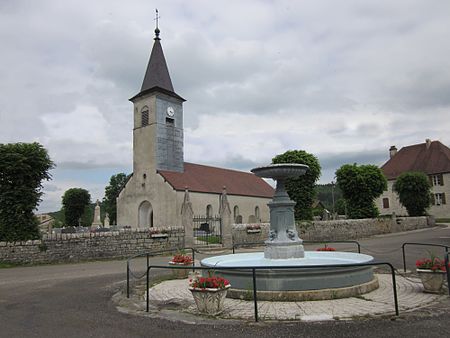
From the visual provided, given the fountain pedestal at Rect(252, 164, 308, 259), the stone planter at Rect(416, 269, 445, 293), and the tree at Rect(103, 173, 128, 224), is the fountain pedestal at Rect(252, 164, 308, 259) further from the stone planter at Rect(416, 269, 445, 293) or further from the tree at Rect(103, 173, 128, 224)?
the tree at Rect(103, 173, 128, 224)

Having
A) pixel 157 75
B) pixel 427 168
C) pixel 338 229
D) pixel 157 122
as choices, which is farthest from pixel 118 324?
pixel 427 168

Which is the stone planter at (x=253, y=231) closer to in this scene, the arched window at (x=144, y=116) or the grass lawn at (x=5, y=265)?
the grass lawn at (x=5, y=265)

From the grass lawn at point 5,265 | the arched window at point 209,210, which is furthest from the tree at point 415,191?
the grass lawn at point 5,265

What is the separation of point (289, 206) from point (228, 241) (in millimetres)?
13216

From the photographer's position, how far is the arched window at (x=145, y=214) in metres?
37.3

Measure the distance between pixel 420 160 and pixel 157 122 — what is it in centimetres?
3600

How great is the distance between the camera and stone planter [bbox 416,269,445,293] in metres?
7.45

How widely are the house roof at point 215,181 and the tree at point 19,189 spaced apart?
17329mm

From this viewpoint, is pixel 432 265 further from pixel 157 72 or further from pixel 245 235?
pixel 157 72

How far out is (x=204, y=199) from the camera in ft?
122

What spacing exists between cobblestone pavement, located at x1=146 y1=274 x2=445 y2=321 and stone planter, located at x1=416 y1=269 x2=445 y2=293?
174mm

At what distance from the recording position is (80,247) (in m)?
17.2

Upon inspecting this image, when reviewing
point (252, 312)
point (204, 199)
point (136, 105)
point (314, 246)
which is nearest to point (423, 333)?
point (252, 312)

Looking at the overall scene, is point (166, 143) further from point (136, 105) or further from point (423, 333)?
point (423, 333)
